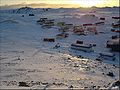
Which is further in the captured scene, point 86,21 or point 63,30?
point 86,21

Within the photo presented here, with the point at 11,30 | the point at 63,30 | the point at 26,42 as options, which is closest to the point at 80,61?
the point at 26,42

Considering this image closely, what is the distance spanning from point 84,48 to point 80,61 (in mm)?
2888

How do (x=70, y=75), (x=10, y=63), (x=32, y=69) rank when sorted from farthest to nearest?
(x=10, y=63), (x=32, y=69), (x=70, y=75)

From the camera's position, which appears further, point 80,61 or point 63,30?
point 63,30

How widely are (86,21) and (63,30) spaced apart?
9.06 metres

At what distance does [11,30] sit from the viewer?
29578 mm

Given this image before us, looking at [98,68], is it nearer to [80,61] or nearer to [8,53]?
[80,61]

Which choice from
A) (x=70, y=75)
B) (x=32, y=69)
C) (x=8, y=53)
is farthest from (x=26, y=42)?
(x=70, y=75)

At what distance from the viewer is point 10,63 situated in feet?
52.3

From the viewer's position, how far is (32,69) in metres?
14.7

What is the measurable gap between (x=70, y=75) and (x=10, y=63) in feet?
12.7

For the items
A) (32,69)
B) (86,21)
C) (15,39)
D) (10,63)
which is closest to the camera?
(32,69)

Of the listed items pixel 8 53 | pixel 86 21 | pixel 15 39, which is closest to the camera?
pixel 8 53

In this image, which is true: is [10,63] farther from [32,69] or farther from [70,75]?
[70,75]
